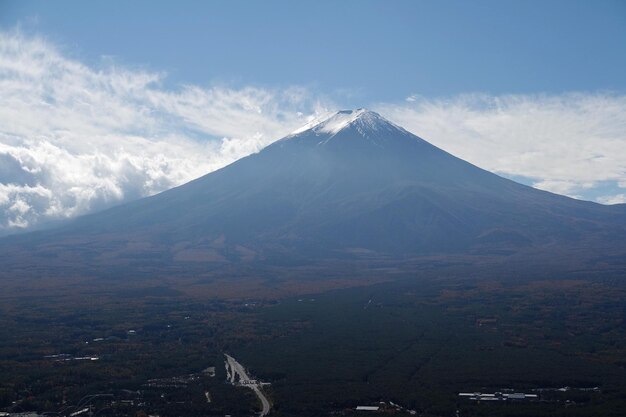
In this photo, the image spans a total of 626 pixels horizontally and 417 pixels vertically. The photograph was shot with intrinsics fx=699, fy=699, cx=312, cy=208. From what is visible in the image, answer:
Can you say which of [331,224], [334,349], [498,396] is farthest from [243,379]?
[331,224]

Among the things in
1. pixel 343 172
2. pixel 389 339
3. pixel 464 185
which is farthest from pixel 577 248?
pixel 389 339

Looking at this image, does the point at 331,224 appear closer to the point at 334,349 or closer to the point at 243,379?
the point at 334,349

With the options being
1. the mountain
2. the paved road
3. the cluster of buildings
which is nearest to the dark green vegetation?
the paved road

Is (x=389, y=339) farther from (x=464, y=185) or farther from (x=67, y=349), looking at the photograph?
(x=464, y=185)

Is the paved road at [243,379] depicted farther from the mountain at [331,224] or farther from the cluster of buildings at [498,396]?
the mountain at [331,224]

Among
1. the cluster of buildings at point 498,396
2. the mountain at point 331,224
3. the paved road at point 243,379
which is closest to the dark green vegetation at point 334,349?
the paved road at point 243,379

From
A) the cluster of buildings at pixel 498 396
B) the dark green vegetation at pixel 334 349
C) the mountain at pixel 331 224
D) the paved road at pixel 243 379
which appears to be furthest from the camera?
the mountain at pixel 331 224
